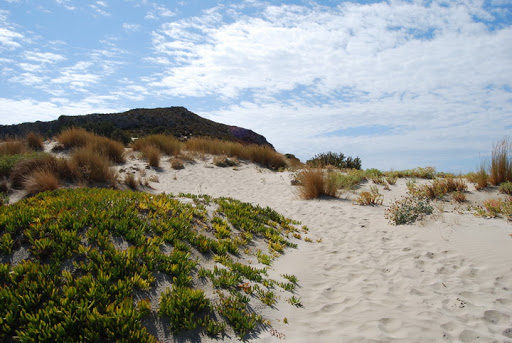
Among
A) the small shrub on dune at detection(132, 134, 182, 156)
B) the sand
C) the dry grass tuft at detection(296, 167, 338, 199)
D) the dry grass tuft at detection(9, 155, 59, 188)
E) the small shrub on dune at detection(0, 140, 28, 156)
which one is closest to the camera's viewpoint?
the sand

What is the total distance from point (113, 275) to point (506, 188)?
11172 millimetres

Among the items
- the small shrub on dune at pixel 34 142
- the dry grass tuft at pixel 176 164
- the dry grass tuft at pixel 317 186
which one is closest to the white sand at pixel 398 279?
the dry grass tuft at pixel 317 186

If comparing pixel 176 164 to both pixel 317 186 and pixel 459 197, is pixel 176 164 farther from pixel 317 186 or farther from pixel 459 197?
pixel 459 197

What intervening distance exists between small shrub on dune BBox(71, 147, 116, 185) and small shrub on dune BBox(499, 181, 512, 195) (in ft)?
43.3

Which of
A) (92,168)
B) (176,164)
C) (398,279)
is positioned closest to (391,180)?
(398,279)

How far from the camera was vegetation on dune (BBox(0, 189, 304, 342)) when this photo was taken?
283 cm

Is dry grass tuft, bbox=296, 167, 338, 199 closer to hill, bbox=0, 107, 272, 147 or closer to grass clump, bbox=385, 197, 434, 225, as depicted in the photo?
grass clump, bbox=385, 197, 434, 225

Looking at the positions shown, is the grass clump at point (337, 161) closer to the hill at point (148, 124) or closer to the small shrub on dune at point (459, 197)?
the small shrub on dune at point (459, 197)

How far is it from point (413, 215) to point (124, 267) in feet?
23.8

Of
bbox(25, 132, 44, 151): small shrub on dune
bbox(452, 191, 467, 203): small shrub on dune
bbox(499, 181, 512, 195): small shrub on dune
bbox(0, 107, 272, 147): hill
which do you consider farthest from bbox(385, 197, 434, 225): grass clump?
bbox(0, 107, 272, 147): hill

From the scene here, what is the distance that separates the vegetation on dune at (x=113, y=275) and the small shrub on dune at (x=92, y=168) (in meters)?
5.39

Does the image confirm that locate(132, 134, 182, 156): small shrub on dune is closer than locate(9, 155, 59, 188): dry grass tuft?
No

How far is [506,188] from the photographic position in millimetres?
9008

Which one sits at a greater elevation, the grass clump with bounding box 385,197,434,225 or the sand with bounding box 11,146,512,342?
the grass clump with bounding box 385,197,434,225
